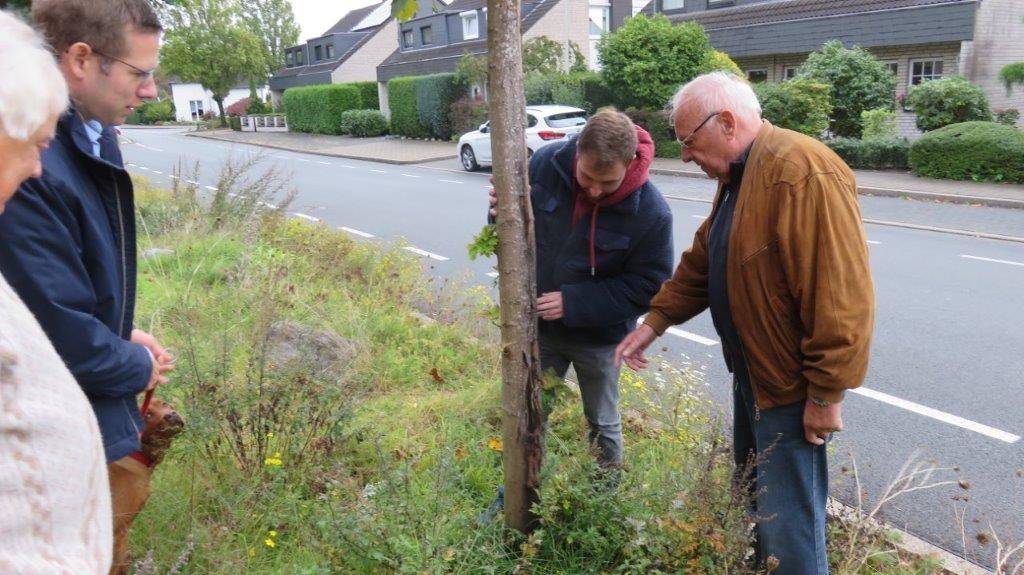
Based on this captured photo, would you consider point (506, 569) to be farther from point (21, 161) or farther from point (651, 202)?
point (21, 161)

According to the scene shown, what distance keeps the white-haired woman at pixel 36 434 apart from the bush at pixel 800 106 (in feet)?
60.6

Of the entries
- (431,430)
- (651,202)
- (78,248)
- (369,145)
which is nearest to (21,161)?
(78,248)

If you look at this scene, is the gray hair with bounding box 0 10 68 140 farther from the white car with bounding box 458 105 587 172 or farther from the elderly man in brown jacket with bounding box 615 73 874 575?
the white car with bounding box 458 105 587 172

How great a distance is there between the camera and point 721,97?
2.46 m

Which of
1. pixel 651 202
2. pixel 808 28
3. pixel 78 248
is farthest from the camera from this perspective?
pixel 808 28

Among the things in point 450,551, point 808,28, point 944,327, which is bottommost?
point 944,327

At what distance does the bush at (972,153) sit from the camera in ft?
46.4

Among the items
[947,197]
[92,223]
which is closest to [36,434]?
[92,223]

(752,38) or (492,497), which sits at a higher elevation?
(752,38)

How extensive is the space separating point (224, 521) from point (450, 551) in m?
0.98

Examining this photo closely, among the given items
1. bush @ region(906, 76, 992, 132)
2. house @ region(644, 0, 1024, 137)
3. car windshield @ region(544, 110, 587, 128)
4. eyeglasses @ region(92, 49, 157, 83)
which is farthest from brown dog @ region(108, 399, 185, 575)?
house @ region(644, 0, 1024, 137)

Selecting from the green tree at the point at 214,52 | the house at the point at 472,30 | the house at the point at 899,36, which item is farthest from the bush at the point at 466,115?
Result: the green tree at the point at 214,52

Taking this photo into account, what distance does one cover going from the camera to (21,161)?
115 cm

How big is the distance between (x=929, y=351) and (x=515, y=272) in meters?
4.82
